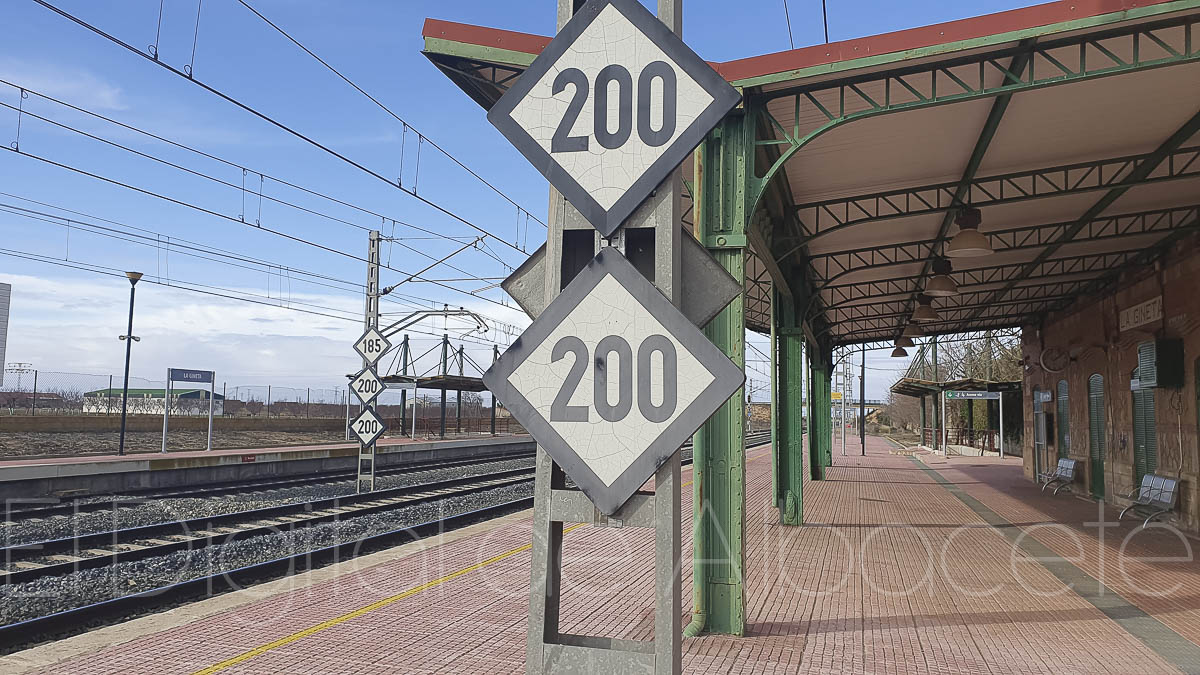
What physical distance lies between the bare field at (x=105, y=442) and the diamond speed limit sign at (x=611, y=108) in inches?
998

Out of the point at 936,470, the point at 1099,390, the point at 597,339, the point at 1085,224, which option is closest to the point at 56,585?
the point at 597,339

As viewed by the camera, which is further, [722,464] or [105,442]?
[105,442]

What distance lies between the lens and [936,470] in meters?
29.6

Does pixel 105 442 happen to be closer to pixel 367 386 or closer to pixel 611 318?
pixel 367 386

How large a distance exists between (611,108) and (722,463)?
5.30 meters

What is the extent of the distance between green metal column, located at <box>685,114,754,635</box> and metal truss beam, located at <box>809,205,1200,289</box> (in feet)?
30.1

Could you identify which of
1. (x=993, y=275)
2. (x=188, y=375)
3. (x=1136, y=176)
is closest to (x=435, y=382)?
(x=188, y=375)

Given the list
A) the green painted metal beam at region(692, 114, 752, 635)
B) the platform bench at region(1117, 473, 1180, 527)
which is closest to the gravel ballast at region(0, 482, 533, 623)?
the green painted metal beam at region(692, 114, 752, 635)

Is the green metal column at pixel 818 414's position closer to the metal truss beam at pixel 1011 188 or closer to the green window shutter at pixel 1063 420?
the green window shutter at pixel 1063 420

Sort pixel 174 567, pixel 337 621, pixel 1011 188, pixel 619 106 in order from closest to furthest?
pixel 619 106 < pixel 337 621 < pixel 174 567 < pixel 1011 188

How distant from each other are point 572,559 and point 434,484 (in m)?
9.66

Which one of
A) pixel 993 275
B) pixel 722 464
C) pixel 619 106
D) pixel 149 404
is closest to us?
pixel 619 106

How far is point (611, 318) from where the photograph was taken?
7.54ft

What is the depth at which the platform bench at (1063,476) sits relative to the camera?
20.0 metres
